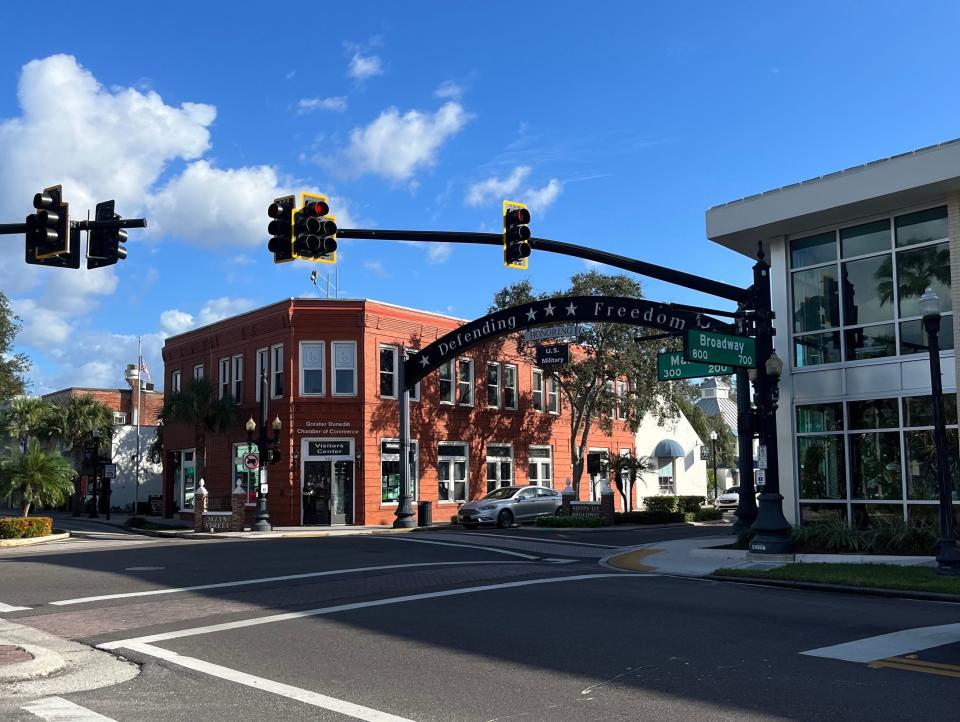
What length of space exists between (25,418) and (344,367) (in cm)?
1953

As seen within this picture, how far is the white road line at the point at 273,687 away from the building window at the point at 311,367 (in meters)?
26.4

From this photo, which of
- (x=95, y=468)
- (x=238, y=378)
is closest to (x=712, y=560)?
(x=238, y=378)

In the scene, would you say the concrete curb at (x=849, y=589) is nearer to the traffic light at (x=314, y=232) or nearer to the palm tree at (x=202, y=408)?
the traffic light at (x=314, y=232)

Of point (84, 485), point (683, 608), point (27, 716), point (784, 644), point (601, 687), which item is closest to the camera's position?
point (27, 716)

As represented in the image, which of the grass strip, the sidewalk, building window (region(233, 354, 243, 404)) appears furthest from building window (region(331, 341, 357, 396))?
the grass strip

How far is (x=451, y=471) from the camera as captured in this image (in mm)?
39219

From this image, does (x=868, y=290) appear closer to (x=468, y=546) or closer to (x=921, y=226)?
(x=921, y=226)

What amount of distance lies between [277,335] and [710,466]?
50.8m

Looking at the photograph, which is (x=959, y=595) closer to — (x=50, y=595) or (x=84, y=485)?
(x=50, y=595)

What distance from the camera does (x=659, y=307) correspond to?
75.0 ft

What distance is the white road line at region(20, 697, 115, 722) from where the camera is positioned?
6441 millimetres

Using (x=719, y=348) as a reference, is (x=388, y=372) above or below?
above

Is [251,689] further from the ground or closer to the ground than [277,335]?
closer to the ground

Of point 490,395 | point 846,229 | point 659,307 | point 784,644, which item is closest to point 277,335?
point 490,395
